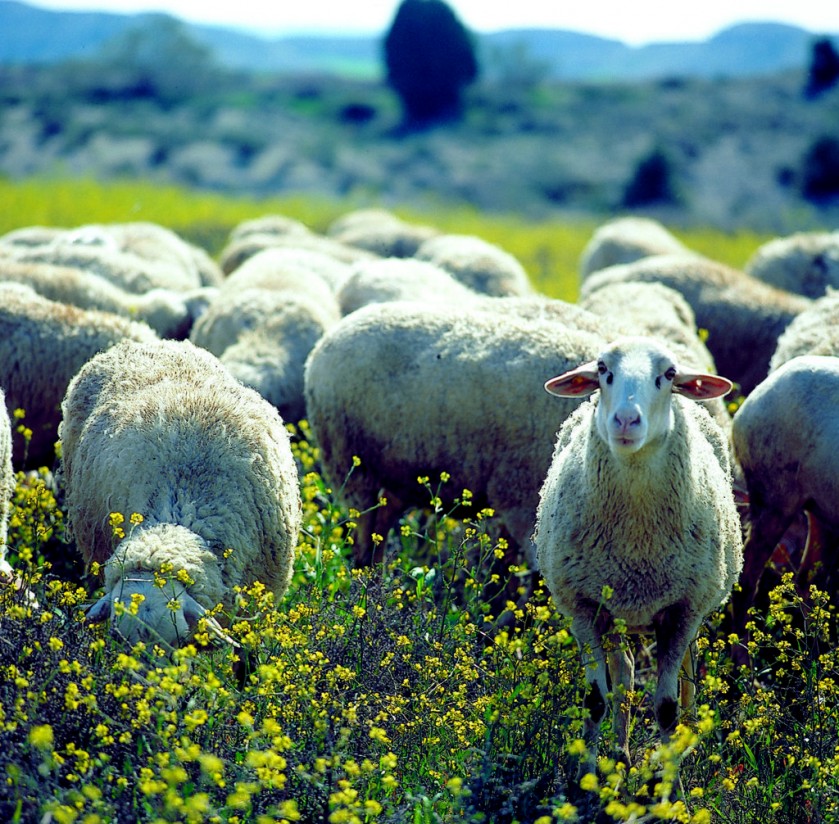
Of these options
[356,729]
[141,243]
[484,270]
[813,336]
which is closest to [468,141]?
[141,243]

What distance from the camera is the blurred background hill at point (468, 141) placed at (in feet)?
125

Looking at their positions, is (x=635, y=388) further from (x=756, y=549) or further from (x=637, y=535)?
(x=756, y=549)

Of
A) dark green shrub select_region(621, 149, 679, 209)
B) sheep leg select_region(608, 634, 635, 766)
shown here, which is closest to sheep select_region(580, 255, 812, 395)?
sheep leg select_region(608, 634, 635, 766)

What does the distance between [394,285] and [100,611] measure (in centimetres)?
474

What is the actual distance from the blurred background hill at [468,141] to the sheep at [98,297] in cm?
2504

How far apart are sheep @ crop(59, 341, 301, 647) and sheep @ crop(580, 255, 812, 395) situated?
4999 mm

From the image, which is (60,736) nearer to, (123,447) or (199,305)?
(123,447)

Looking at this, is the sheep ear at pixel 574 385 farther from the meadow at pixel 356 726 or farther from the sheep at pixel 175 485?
the sheep at pixel 175 485

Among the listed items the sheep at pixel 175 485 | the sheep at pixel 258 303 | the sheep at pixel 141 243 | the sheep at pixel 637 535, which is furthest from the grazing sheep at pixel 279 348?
the sheep at pixel 637 535

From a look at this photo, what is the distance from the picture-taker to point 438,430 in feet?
19.8

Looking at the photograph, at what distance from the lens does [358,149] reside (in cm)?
4606

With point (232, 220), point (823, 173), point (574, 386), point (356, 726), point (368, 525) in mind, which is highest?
point (574, 386)

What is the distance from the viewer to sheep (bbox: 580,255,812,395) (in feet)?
29.7

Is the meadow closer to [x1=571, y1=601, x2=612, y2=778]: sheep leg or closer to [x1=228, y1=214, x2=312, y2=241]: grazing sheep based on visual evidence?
[x1=571, y1=601, x2=612, y2=778]: sheep leg
